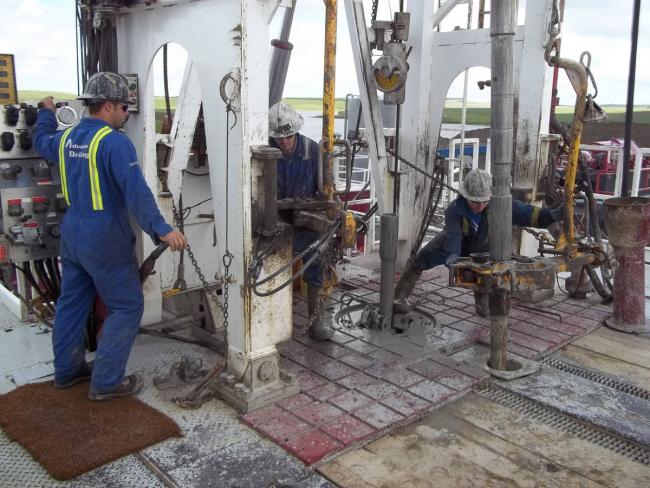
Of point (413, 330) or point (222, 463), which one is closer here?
point (222, 463)

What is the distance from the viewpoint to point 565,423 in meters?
3.79

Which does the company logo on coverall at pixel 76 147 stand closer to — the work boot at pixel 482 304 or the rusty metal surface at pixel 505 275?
the rusty metal surface at pixel 505 275

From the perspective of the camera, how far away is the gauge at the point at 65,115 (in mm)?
4441

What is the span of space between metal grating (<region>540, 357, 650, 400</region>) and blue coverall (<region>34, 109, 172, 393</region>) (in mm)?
2907

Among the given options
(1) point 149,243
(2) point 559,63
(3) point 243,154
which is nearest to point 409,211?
(2) point 559,63

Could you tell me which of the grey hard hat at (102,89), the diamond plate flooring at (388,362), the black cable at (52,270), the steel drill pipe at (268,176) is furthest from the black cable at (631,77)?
the black cable at (52,270)

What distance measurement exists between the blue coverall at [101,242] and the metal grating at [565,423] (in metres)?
2.33

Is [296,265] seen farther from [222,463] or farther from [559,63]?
[559,63]

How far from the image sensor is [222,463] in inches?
129

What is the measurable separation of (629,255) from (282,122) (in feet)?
9.96

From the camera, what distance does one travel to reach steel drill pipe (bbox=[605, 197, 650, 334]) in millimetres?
5121

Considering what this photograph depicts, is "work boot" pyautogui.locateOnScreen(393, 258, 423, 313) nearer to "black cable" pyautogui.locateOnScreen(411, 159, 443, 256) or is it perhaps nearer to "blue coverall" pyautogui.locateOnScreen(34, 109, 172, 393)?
"black cable" pyautogui.locateOnScreen(411, 159, 443, 256)

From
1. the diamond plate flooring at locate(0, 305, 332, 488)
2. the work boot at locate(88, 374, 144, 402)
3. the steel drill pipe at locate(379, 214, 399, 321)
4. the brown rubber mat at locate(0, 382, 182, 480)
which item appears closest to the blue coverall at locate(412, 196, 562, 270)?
the steel drill pipe at locate(379, 214, 399, 321)

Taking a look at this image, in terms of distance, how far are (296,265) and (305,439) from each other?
5.10ft
